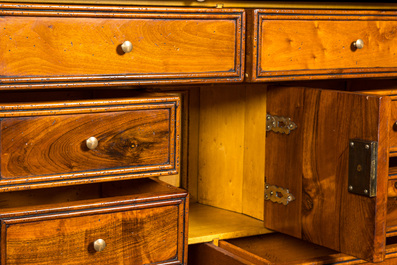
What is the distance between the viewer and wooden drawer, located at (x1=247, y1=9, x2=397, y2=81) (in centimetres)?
141

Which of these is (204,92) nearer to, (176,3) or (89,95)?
(89,95)

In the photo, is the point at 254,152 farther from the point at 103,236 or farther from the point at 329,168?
the point at 103,236

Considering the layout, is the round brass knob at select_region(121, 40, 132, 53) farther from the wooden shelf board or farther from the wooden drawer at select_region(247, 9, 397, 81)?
the wooden shelf board

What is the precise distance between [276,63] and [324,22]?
16 centimetres

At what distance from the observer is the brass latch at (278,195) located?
61.0 inches

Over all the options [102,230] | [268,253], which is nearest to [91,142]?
[102,230]

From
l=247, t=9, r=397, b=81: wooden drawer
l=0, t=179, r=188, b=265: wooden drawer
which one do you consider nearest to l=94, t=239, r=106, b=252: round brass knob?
l=0, t=179, r=188, b=265: wooden drawer

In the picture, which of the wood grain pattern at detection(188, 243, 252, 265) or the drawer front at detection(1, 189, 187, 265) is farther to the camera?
the wood grain pattern at detection(188, 243, 252, 265)

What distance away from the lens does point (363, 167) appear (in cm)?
133

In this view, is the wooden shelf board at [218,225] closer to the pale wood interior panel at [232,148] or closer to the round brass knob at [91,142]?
the pale wood interior panel at [232,148]

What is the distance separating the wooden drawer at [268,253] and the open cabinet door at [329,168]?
52mm

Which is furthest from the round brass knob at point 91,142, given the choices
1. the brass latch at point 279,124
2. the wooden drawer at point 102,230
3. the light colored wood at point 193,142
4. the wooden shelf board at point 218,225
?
the light colored wood at point 193,142

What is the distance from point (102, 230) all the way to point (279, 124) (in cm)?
54

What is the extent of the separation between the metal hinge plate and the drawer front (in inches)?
14.4
